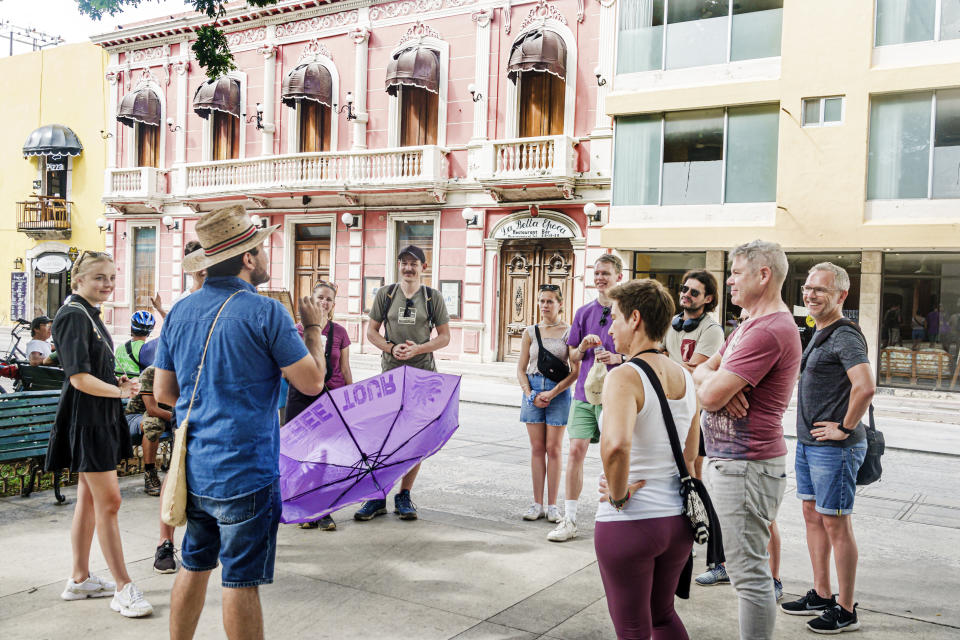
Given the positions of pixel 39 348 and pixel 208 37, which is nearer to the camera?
pixel 208 37

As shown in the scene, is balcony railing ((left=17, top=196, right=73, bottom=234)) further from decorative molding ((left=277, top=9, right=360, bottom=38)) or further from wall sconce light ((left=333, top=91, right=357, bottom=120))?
wall sconce light ((left=333, top=91, right=357, bottom=120))

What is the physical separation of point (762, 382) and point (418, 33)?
19.8 m

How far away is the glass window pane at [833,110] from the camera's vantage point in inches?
626

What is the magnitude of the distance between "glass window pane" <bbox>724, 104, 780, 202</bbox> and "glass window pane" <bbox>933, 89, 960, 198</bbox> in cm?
296

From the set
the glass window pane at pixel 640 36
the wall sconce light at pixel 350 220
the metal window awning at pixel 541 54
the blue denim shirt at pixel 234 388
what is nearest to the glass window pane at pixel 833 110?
the glass window pane at pixel 640 36

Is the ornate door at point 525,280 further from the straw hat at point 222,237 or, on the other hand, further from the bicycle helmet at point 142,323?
the straw hat at point 222,237

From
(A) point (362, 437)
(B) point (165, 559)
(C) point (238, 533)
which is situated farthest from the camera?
(A) point (362, 437)

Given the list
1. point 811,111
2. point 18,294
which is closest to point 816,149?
point 811,111

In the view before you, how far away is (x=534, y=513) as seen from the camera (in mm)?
6078

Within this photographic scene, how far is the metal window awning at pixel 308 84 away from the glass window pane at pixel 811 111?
13.0 meters

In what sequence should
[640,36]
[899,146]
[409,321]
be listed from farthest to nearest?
[640,36] < [899,146] < [409,321]

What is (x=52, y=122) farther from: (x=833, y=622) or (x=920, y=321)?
(x=833, y=622)

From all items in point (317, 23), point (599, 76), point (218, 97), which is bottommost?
point (599, 76)

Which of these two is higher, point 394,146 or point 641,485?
point 394,146
